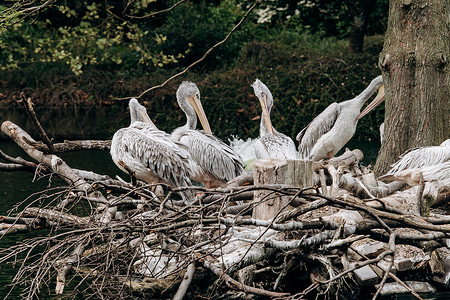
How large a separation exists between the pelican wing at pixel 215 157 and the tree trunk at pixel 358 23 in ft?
24.9

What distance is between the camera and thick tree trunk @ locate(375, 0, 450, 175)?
21.9 feet

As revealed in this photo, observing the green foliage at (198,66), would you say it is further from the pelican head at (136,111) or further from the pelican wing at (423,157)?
the pelican wing at (423,157)

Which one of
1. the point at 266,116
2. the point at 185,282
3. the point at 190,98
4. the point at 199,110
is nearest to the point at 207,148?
the point at 266,116

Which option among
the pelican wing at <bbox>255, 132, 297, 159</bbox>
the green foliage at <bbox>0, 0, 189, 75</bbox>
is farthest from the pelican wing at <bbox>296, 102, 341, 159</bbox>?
the green foliage at <bbox>0, 0, 189, 75</bbox>

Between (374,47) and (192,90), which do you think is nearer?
(192,90)

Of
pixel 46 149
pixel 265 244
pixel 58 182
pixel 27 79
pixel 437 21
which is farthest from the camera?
pixel 27 79

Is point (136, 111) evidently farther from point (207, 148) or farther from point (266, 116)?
point (266, 116)

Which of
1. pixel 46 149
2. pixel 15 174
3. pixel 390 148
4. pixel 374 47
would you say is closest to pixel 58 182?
pixel 15 174

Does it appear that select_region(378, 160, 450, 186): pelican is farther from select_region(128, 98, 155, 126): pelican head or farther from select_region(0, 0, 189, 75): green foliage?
select_region(0, 0, 189, 75): green foliage

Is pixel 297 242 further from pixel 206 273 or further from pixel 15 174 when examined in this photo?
pixel 15 174

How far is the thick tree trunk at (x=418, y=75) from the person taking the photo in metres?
6.67

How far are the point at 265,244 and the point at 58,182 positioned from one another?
20.0ft

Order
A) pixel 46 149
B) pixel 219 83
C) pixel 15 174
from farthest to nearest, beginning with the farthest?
1. pixel 219 83
2. pixel 15 174
3. pixel 46 149

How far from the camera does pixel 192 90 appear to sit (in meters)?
8.20
